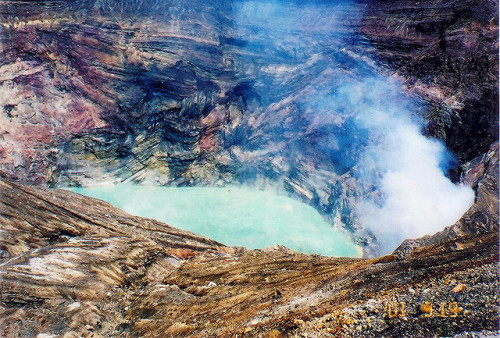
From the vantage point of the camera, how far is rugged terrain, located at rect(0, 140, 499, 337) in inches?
196

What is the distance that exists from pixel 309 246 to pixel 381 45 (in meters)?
11.6

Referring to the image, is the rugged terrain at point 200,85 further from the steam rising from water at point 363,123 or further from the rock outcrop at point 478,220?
the rock outcrop at point 478,220

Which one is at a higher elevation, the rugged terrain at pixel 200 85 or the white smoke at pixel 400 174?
the rugged terrain at pixel 200 85

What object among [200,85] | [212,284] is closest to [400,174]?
[212,284]

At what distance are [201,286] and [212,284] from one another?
28 centimetres

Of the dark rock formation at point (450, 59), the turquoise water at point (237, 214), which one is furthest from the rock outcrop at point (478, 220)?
the turquoise water at point (237, 214)

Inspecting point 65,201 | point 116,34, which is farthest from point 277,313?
point 116,34

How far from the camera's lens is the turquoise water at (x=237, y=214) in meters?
15.7

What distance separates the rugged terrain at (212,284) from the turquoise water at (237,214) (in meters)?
4.57

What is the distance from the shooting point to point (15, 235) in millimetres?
8680

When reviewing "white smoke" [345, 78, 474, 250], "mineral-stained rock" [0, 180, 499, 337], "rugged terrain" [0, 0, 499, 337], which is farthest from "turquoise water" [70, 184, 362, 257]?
"mineral-stained rock" [0, 180, 499, 337]

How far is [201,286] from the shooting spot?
8.77 metres

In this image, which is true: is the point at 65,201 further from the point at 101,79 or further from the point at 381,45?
the point at 381,45
